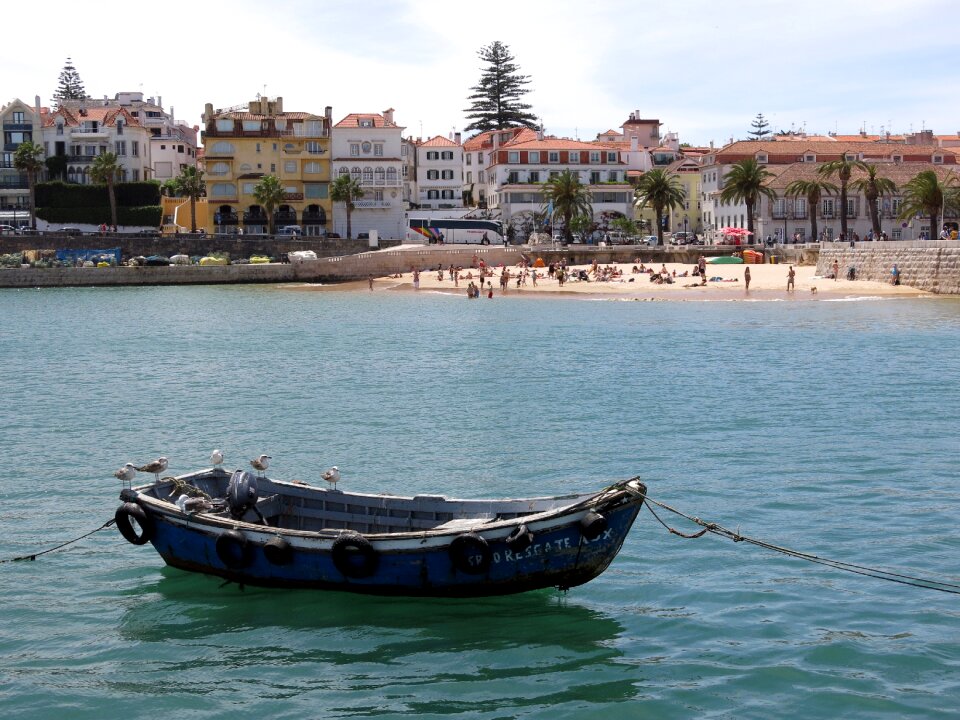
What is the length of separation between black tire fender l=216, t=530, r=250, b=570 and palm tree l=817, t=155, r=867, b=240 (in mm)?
82016

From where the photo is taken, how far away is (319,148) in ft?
368

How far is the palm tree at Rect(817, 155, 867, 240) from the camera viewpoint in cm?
9006

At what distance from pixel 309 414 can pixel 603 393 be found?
9437 mm

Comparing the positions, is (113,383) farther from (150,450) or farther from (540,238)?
(540,238)

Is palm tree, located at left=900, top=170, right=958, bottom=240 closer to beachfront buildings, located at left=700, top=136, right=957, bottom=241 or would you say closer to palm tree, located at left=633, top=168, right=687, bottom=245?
beachfront buildings, located at left=700, top=136, right=957, bottom=241

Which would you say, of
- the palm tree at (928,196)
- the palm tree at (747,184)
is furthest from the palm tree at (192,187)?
the palm tree at (928,196)

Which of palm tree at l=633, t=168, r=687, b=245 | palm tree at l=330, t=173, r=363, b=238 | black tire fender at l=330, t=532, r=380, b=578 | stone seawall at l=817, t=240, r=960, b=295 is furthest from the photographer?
palm tree at l=330, t=173, r=363, b=238

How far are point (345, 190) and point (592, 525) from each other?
96325mm


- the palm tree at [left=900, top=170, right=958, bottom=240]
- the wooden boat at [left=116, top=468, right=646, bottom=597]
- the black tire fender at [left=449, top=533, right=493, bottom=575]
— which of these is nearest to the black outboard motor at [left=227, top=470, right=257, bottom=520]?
the wooden boat at [left=116, top=468, right=646, bottom=597]

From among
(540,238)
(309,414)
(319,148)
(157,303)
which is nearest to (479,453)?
(309,414)

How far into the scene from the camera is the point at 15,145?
117 m

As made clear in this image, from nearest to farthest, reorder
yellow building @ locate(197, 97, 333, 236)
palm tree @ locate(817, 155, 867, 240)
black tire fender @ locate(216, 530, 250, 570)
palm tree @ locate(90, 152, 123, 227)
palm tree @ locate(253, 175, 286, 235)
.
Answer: black tire fender @ locate(216, 530, 250, 570)
palm tree @ locate(817, 155, 867, 240)
palm tree @ locate(253, 175, 286, 235)
palm tree @ locate(90, 152, 123, 227)
yellow building @ locate(197, 97, 333, 236)

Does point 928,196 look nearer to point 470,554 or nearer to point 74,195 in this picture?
point 470,554

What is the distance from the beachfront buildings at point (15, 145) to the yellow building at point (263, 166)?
19.2 m
